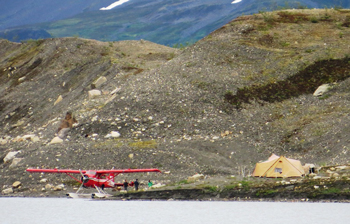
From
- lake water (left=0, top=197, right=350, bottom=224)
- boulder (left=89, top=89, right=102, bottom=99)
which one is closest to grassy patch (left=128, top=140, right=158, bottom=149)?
lake water (left=0, top=197, right=350, bottom=224)

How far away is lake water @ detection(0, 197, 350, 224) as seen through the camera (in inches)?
1151

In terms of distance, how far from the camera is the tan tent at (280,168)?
33.6 metres

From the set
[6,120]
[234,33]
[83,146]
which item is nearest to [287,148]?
[83,146]

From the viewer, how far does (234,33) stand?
57.7 m

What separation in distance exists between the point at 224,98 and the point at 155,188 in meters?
15.0

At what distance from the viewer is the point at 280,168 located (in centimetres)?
3416

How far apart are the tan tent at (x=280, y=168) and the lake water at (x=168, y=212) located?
212 cm

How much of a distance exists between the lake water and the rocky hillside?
180cm

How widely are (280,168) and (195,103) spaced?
12.9 meters

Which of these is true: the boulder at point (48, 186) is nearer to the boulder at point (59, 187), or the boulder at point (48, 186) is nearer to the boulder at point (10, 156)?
the boulder at point (59, 187)

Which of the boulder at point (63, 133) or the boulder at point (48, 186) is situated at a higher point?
the boulder at point (63, 133)

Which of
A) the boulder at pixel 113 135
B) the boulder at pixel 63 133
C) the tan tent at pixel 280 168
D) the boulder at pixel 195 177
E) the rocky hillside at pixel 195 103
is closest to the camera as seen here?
the tan tent at pixel 280 168

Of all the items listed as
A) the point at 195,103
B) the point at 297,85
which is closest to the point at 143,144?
the point at 195,103

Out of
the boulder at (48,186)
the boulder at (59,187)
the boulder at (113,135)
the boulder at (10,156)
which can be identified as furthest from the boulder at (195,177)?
the boulder at (10,156)
